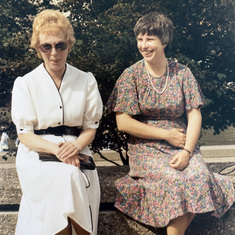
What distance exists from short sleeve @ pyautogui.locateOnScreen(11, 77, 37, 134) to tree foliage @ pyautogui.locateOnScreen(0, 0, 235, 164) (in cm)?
94

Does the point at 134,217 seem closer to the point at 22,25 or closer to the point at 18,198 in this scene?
the point at 18,198

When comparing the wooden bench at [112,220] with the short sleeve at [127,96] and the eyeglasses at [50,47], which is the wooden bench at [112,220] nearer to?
the short sleeve at [127,96]

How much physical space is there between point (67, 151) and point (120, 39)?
145cm

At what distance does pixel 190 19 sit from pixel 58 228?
7.74ft

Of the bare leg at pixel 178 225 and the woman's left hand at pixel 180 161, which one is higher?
the woman's left hand at pixel 180 161

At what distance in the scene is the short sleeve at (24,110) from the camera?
321 cm

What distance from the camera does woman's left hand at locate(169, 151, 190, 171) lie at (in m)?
3.41

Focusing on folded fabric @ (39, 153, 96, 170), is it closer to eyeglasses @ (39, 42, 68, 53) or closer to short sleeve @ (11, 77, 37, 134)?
short sleeve @ (11, 77, 37, 134)

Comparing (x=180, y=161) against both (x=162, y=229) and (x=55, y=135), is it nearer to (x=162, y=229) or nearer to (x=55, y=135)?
(x=162, y=229)

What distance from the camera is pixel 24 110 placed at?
322cm

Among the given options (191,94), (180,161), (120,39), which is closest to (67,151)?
(180,161)

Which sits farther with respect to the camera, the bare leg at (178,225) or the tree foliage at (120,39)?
the tree foliage at (120,39)

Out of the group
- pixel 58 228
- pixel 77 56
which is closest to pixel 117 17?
pixel 77 56

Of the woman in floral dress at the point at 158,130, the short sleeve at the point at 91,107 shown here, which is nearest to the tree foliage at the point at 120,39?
the woman in floral dress at the point at 158,130
